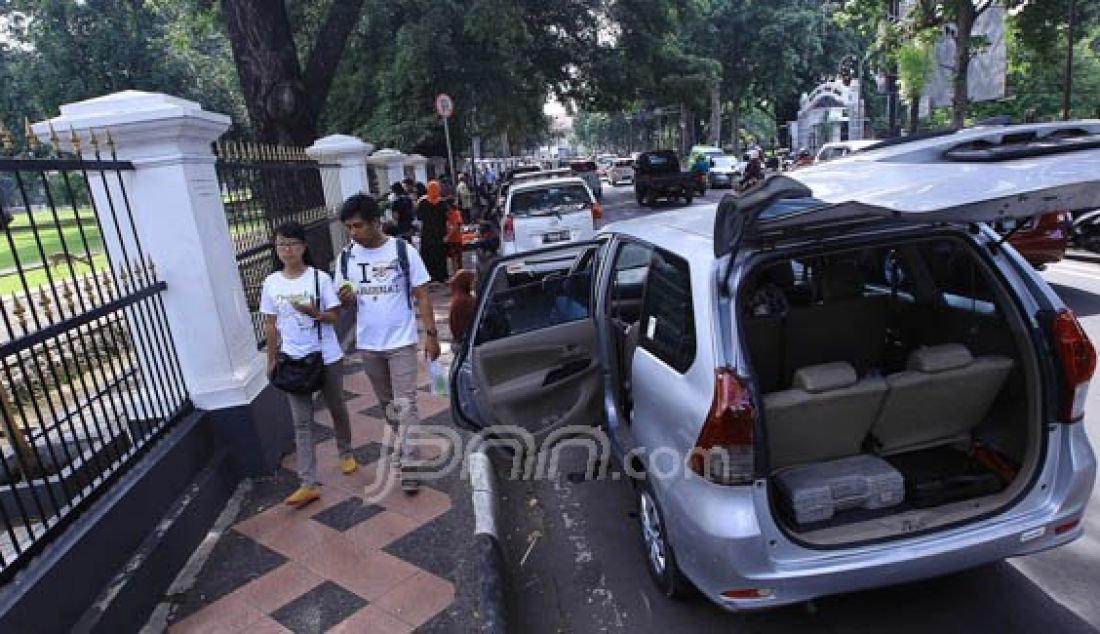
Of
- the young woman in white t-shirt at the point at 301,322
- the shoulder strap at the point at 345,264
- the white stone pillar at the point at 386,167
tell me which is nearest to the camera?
the young woman in white t-shirt at the point at 301,322

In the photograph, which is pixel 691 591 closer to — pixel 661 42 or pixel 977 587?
pixel 977 587

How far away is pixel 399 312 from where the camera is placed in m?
4.10

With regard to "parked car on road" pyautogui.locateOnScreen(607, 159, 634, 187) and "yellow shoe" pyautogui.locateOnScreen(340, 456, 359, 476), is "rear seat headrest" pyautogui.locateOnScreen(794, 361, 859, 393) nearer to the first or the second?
"yellow shoe" pyautogui.locateOnScreen(340, 456, 359, 476)

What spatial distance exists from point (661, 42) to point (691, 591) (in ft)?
71.0

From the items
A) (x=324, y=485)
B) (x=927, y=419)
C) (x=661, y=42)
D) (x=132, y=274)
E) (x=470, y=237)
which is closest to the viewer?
(x=927, y=419)

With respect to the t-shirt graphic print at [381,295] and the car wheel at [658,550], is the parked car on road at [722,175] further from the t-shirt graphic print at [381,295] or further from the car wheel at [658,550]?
the car wheel at [658,550]

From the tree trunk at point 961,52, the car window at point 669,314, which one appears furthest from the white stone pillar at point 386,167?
the tree trunk at point 961,52

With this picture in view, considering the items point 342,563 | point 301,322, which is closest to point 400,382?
point 301,322

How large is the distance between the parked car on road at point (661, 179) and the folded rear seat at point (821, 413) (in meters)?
19.4

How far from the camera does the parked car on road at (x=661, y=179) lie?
21578 millimetres

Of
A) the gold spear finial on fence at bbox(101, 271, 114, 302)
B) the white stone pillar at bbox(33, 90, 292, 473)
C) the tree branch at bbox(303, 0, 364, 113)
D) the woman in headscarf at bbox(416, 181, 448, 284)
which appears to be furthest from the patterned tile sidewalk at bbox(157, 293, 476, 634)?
the tree branch at bbox(303, 0, 364, 113)

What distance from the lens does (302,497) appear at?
4078mm

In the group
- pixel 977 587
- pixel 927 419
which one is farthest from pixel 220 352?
pixel 977 587

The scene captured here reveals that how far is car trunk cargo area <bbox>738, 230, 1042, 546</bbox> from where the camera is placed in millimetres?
2670
